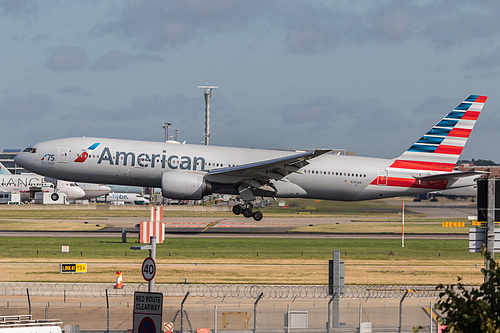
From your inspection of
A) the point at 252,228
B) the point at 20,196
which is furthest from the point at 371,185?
the point at 20,196

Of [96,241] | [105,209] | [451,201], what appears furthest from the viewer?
[451,201]

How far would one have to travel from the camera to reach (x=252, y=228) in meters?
56.1

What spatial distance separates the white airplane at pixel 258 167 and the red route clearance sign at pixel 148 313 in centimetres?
3203

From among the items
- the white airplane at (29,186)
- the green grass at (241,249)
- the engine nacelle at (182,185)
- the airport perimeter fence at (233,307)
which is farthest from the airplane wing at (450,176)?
the white airplane at (29,186)

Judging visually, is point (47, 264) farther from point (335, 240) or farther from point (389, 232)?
point (389, 232)

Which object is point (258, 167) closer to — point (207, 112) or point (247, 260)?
point (247, 260)

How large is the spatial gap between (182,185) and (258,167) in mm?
5292

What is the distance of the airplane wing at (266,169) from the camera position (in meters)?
44.6

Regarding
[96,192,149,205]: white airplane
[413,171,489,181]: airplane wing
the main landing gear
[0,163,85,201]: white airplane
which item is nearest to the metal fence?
the main landing gear

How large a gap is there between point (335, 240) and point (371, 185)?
556 cm

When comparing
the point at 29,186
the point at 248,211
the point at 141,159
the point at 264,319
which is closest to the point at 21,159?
the point at 141,159

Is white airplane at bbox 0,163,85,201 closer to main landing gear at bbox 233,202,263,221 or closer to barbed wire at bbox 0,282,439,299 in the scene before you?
main landing gear at bbox 233,202,263,221

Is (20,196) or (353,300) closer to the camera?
(353,300)

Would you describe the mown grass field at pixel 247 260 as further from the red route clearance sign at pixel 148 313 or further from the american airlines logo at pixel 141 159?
the red route clearance sign at pixel 148 313
